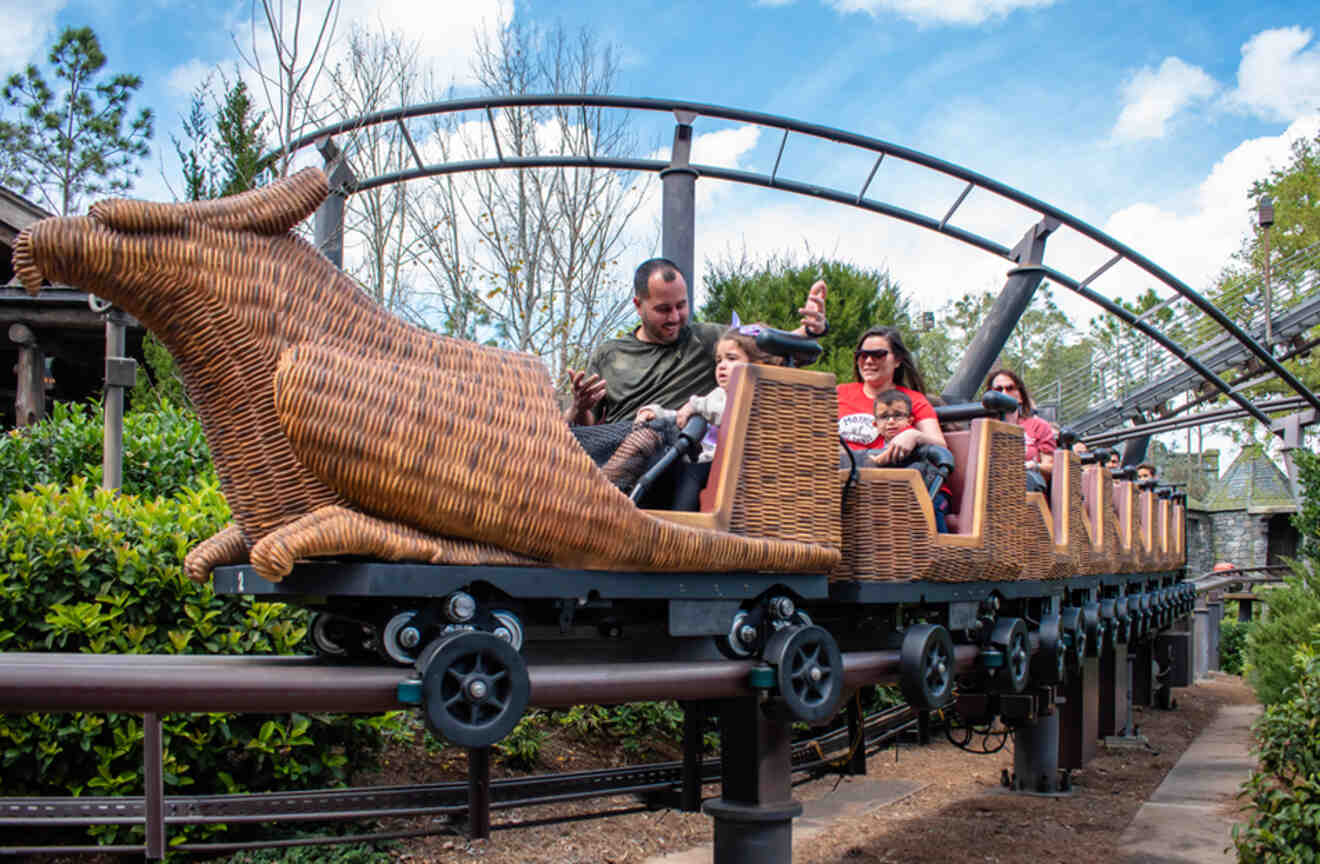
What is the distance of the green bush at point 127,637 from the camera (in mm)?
3955

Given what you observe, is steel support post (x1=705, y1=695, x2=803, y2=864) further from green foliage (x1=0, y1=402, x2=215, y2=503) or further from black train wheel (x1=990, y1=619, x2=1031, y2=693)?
green foliage (x1=0, y1=402, x2=215, y2=503)

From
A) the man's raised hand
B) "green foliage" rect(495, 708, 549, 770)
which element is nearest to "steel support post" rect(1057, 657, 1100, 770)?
"green foliage" rect(495, 708, 549, 770)

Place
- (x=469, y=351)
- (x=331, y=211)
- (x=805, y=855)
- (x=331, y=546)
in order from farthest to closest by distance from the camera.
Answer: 1. (x=331, y=211)
2. (x=805, y=855)
3. (x=469, y=351)
4. (x=331, y=546)

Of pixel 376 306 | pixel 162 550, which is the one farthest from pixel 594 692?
pixel 162 550

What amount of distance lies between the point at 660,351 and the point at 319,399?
76.3 inches

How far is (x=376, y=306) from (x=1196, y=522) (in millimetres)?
35560

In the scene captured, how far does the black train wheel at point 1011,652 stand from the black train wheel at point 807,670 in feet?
4.45

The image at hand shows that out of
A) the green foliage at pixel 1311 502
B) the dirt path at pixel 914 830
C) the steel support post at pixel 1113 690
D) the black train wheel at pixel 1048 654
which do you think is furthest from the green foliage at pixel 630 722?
the green foliage at pixel 1311 502

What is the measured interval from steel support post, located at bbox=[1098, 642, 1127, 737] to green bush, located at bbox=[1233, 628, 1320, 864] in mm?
3940

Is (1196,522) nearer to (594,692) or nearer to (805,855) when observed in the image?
(805,855)

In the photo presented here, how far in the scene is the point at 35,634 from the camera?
13.2ft

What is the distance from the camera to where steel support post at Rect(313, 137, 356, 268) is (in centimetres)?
717

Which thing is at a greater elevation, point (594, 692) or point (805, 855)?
point (594, 692)

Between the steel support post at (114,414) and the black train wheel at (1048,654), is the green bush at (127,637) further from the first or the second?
the black train wheel at (1048,654)
